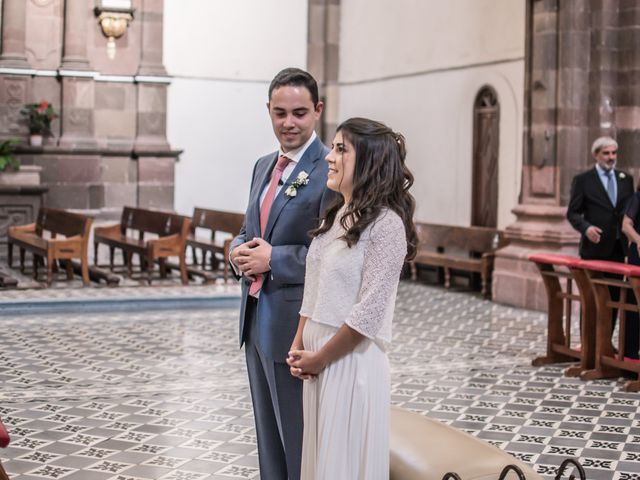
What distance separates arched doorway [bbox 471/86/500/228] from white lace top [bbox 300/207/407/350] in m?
11.3

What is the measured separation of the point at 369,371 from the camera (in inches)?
139

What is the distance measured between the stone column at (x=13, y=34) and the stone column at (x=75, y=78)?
0.63m

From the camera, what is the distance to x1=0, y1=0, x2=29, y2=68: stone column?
659 inches

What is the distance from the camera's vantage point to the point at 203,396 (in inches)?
308

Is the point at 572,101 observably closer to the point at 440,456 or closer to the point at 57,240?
the point at 57,240

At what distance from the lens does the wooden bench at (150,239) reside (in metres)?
13.7

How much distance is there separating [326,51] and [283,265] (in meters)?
15.7

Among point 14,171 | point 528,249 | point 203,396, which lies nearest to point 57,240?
point 14,171

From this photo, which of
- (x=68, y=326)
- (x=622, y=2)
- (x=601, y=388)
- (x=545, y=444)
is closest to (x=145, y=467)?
(x=545, y=444)

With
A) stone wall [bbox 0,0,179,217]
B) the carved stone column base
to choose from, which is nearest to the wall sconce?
stone wall [bbox 0,0,179,217]

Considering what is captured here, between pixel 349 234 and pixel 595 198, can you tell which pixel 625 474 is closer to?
pixel 349 234

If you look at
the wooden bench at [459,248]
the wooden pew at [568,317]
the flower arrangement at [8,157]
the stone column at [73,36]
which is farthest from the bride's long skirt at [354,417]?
the stone column at [73,36]

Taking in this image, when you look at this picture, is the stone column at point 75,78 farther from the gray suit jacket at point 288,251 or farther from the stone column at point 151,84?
the gray suit jacket at point 288,251

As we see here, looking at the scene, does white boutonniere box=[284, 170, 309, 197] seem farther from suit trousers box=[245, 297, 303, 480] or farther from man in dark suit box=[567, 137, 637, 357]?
man in dark suit box=[567, 137, 637, 357]
